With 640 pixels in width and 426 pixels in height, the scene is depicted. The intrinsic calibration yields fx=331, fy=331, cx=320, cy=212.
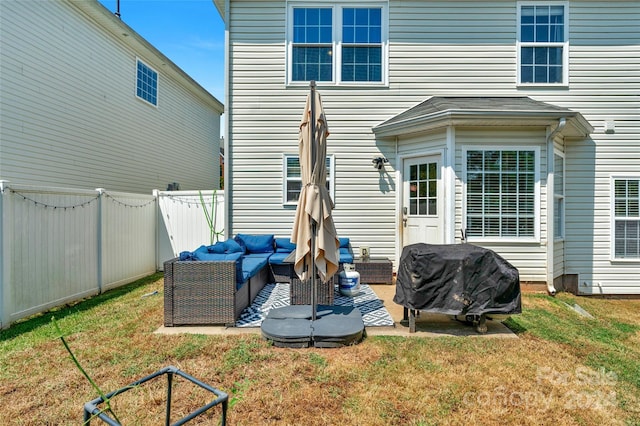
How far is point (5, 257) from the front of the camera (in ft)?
13.6

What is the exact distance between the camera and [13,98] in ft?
20.5

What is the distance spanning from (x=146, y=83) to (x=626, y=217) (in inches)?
508

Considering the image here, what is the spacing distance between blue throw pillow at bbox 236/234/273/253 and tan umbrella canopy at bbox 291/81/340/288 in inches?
111

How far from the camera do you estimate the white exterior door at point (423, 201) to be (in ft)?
20.5

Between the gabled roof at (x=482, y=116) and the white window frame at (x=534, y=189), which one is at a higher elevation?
the gabled roof at (x=482, y=116)

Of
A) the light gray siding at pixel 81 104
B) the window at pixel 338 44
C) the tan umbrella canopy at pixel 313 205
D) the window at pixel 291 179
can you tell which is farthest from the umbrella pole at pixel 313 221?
the light gray siding at pixel 81 104

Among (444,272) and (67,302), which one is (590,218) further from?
(67,302)

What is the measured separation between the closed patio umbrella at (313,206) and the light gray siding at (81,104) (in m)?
6.03

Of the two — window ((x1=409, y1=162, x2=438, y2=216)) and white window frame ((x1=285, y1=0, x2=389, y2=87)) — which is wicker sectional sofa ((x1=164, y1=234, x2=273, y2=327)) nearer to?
window ((x1=409, y1=162, x2=438, y2=216))

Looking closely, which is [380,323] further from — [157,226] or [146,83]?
[146,83]

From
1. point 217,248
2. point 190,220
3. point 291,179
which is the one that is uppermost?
point 291,179

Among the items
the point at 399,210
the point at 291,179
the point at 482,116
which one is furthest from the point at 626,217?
the point at 291,179

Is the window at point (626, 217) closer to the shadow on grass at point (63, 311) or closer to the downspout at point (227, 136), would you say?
the downspout at point (227, 136)

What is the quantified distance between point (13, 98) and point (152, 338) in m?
5.82
